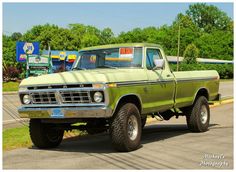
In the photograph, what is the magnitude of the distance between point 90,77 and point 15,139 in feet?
9.64

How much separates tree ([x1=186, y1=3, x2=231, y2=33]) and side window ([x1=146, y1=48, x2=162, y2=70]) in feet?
416

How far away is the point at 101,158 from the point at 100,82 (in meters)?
1.29

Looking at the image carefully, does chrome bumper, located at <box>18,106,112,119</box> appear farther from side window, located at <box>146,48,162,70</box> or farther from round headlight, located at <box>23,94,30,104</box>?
side window, located at <box>146,48,162,70</box>

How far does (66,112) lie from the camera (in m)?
8.12

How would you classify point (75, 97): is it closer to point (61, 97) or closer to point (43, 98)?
point (61, 97)

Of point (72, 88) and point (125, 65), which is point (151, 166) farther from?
point (125, 65)

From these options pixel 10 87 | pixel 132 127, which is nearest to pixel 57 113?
pixel 132 127

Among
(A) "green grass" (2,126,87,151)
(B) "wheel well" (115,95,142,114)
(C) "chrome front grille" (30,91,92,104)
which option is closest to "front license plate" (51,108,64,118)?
(C) "chrome front grille" (30,91,92,104)

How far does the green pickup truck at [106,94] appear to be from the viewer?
316 inches

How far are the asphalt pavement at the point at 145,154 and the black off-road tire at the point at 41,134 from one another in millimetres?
169

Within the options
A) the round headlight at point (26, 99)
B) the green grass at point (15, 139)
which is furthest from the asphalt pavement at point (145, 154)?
the round headlight at point (26, 99)

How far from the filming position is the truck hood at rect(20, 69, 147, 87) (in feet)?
26.4

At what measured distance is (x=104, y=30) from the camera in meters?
137

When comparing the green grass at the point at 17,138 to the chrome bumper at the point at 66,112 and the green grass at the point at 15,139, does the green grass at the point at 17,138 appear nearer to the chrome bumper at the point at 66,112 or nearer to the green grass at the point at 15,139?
the green grass at the point at 15,139
